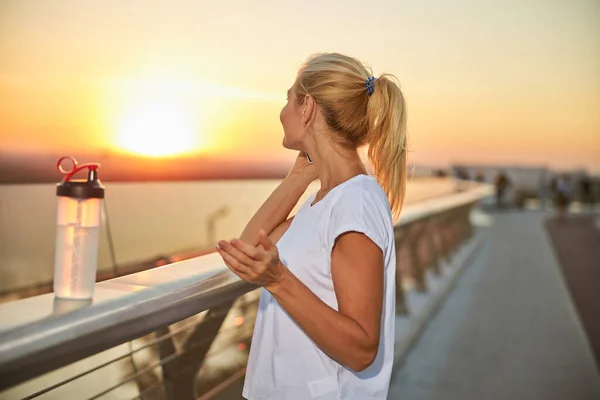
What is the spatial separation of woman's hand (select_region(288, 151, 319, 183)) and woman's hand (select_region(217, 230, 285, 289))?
805 millimetres

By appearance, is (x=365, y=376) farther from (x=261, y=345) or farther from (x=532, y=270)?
(x=532, y=270)

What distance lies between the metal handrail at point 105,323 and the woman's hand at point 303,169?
0.48 m

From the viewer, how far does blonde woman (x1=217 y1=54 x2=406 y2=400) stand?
1.46 meters

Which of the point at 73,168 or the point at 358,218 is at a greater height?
the point at 73,168

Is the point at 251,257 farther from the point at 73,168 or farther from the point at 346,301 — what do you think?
the point at 73,168

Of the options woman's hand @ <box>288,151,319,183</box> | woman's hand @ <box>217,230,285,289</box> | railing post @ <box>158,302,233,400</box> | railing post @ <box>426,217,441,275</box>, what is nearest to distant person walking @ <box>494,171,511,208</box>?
railing post @ <box>426,217,441,275</box>

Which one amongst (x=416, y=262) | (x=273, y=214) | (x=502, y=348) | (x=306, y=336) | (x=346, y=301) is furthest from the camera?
(x=416, y=262)

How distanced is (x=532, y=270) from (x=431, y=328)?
4332 mm

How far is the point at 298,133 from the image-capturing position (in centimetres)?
179

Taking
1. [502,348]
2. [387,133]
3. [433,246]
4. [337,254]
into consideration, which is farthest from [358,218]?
[433,246]

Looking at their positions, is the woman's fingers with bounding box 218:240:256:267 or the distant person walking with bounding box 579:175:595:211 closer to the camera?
the woman's fingers with bounding box 218:240:256:267

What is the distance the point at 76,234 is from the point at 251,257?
0.29 m

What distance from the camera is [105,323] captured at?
1.23 meters

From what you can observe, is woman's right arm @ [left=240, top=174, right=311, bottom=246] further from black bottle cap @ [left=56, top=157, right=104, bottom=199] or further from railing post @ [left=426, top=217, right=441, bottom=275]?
railing post @ [left=426, top=217, right=441, bottom=275]
